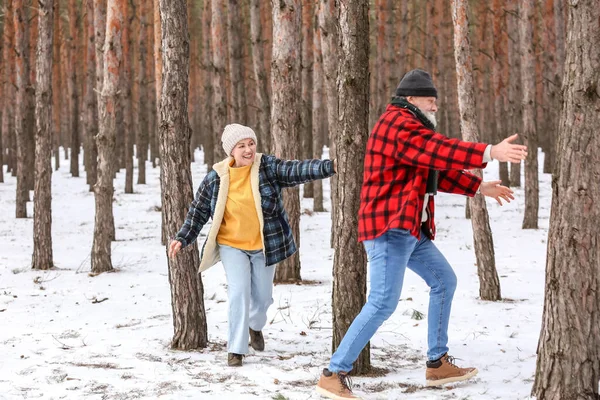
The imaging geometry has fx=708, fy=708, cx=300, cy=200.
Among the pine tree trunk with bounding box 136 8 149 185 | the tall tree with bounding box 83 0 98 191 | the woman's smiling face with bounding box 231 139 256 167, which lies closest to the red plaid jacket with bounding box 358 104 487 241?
the woman's smiling face with bounding box 231 139 256 167

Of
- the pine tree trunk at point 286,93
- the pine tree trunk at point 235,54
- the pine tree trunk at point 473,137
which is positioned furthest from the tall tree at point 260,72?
the pine tree trunk at point 473,137

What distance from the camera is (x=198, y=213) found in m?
5.39

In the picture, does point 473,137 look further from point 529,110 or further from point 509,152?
point 529,110

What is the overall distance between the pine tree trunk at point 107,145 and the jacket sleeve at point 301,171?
5894 mm

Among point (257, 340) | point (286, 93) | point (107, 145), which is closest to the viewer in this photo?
point (257, 340)

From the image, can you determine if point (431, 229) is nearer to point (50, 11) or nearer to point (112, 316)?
point (112, 316)

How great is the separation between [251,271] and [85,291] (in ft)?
14.2

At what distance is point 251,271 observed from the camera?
17.9ft

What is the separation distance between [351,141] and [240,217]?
1.09 m

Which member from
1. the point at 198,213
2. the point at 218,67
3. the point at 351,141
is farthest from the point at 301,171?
the point at 218,67

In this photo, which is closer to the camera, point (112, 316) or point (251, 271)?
point (251, 271)

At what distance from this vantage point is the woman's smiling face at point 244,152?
5.25 m

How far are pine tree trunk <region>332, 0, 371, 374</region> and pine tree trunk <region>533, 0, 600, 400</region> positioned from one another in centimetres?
135

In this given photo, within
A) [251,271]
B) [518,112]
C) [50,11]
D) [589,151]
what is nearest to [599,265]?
[589,151]
